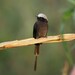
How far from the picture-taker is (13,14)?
10.0 m

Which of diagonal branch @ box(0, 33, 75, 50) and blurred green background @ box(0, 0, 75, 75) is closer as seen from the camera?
diagonal branch @ box(0, 33, 75, 50)

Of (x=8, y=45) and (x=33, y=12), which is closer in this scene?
(x=8, y=45)

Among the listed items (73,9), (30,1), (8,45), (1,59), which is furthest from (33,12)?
(8,45)

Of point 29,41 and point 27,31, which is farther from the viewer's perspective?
point 27,31

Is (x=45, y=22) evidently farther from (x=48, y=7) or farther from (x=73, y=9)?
(x=48, y=7)

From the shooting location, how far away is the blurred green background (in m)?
10.2

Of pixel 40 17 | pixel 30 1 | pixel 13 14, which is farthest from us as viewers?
pixel 30 1

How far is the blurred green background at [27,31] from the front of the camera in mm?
10172

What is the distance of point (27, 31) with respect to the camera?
10.4 meters

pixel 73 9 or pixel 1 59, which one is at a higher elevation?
pixel 73 9

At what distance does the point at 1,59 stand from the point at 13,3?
1.02 meters

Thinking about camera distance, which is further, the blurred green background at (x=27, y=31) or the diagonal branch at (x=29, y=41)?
the blurred green background at (x=27, y=31)

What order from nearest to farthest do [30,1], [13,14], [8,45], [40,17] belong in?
[8,45]
[40,17]
[13,14]
[30,1]

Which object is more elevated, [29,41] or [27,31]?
[29,41]
